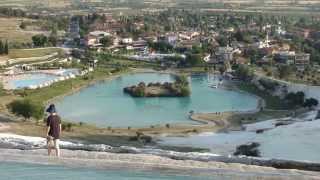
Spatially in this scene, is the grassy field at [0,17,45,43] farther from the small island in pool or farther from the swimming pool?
the small island in pool

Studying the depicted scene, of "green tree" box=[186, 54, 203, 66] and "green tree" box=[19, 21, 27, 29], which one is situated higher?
"green tree" box=[19, 21, 27, 29]

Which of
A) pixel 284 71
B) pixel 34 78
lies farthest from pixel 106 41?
pixel 284 71

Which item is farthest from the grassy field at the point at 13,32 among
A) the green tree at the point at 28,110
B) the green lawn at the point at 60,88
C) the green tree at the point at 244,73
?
the green tree at the point at 28,110

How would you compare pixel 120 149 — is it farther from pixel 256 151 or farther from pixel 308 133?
pixel 308 133

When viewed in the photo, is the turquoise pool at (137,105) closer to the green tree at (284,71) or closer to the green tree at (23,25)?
the green tree at (284,71)

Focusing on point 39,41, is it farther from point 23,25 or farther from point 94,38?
point 23,25

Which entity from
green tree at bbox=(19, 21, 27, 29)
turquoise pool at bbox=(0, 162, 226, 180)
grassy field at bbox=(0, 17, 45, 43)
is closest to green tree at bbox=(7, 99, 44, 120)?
turquoise pool at bbox=(0, 162, 226, 180)
